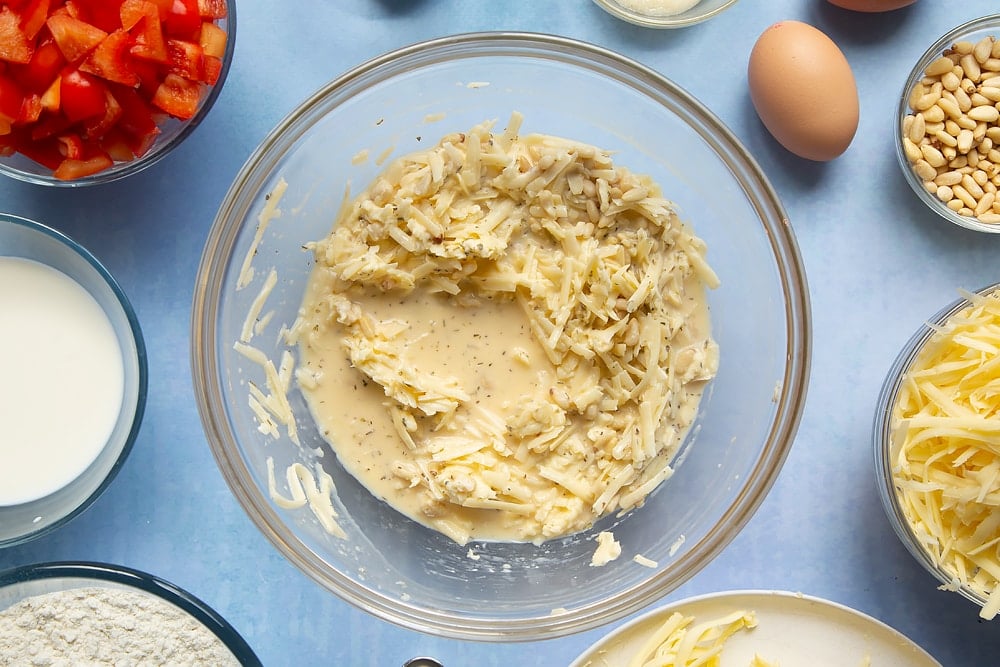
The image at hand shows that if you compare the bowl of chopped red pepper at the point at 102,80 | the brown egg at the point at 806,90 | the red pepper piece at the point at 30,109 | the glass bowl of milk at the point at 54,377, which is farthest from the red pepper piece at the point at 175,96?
the brown egg at the point at 806,90

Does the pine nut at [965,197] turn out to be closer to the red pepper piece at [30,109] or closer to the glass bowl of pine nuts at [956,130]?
the glass bowl of pine nuts at [956,130]

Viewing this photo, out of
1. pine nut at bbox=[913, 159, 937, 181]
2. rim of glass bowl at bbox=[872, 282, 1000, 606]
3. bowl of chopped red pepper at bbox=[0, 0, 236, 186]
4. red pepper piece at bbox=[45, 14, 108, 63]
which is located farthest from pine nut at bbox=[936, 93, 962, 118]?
red pepper piece at bbox=[45, 14, 108, 63]

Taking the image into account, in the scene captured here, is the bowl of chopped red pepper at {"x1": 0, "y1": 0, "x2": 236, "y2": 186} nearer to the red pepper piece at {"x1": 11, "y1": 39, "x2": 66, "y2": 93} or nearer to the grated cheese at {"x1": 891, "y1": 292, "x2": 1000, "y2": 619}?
the red pepper piece at {"x1": 11, "y1": 39, "x2": 66, "y2": 93}

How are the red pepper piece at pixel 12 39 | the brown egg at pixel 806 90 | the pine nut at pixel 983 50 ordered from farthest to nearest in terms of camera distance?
the pine nut at pixel 983 50
the brown egg at pixel 806 90
the red pepper piece at pixel 12 39

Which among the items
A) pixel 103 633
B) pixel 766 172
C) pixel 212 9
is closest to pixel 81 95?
→ pixel 212 9

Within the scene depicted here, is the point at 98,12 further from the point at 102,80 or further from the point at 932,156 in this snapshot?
the point at 932,156

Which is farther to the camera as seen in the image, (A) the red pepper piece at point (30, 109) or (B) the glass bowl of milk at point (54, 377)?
(B) the glass bowl of milk at point (54, 377)
